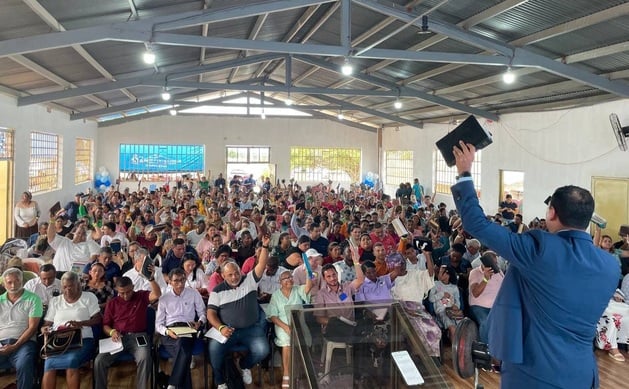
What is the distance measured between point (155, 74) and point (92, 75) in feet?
4.17

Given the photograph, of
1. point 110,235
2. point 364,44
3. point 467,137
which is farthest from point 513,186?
point 467,137

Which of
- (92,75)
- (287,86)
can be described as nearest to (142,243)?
(92,75)

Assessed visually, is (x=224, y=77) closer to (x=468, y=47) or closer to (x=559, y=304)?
(x=468, y=47)

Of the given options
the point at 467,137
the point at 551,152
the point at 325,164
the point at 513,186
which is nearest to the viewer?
the point at 467,137

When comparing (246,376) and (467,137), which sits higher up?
(467,137)

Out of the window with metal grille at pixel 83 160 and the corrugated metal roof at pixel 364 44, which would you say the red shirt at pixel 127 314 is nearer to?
the corrugated metal roof at pixel 364 44

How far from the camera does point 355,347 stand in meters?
2.49

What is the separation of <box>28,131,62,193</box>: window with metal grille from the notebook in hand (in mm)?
9961

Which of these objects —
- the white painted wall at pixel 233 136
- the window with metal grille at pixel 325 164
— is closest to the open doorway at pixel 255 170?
the white painted wall at pixel 233 136

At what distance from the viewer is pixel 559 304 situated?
154cm

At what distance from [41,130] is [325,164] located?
10397mm

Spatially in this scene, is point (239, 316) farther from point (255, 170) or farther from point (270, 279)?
point (255, 170)

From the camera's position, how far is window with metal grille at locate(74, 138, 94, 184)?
1407cm

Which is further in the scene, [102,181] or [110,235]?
[102,181]
